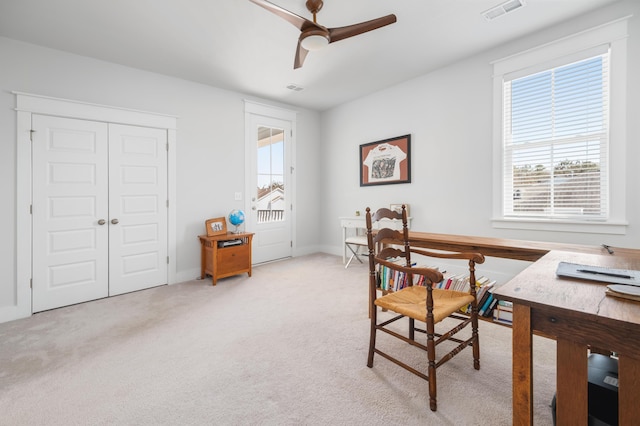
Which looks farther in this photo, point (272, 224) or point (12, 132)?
point (272, 224)

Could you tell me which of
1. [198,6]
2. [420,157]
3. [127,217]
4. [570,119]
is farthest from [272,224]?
[570,119]

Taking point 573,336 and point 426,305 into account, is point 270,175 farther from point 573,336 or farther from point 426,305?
point 573,336

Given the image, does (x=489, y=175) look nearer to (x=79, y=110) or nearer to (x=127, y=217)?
(x=127, y=217)

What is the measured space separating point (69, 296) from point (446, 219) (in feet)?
15.4

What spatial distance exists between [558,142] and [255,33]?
3376 mm

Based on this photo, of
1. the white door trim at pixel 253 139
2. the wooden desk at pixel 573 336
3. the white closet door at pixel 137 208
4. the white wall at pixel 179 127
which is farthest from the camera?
the white door trim at pixel 253 139

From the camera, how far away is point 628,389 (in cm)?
94

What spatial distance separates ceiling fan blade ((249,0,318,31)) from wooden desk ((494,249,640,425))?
7.26ft

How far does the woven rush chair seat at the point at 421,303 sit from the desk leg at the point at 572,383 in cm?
59

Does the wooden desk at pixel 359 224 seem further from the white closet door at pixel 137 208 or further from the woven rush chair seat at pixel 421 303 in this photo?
the white closet door at pixel 137 208

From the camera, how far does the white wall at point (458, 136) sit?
2576 millimetres

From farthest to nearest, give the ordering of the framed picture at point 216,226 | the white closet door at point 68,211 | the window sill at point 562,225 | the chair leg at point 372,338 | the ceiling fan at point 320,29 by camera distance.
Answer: the framed picture at point 216,226
the white closet door at point 68,211
the window sill at point 562,225
the ceiling fan at point 320,29
the chair leg at point 372,338

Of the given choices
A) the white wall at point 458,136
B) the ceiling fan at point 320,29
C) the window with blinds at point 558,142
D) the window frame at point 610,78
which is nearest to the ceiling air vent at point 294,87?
the white wall at point 458,136

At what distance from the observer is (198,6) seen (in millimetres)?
2477
